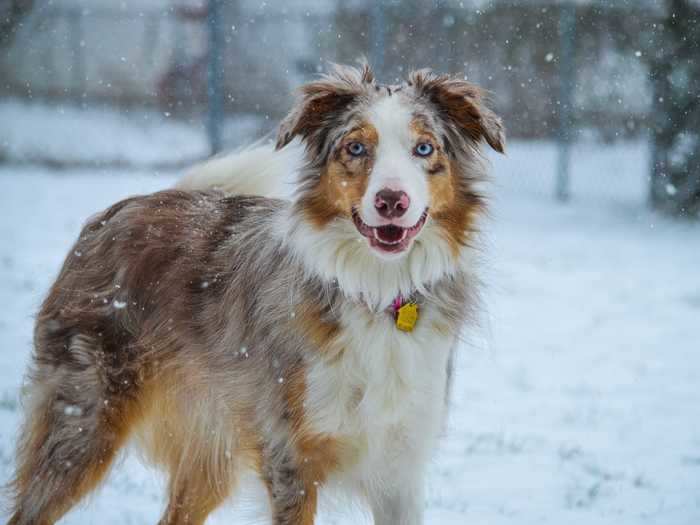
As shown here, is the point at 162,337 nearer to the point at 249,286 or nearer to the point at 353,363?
the point at 249,286

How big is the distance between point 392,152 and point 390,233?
27cm

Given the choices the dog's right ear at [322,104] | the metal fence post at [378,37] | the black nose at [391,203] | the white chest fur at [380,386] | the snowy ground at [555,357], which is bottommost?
the snowy ground at [555,357]

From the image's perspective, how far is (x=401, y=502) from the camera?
2.97m

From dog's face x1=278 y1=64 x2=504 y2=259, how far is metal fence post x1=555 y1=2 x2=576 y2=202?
765 cm

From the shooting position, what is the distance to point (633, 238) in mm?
9812

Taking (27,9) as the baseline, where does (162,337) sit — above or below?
below

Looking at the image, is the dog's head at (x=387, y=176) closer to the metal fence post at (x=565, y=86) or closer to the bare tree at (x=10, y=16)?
the metal fence post at (x=565, y=86)

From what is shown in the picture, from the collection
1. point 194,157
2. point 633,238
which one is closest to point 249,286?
point 633,238

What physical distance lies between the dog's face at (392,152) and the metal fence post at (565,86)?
25.1ft

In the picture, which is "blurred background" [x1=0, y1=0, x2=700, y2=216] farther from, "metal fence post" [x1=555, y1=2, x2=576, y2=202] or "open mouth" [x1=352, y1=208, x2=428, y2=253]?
"open mouth" [x1=352, y1=208, x2=428, y2=253]

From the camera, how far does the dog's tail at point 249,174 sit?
3.81 meters

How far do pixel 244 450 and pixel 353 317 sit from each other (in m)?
0.69

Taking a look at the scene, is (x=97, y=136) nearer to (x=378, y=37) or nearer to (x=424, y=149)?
(x=378, y=37)

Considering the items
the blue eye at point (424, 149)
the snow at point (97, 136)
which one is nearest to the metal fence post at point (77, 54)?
the snow at point (97, 136)
